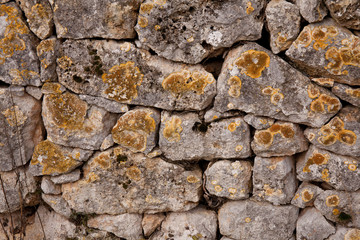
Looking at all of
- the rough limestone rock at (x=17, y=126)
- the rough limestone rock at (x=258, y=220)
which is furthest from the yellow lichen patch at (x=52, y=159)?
the rough limestone rock at (x=258, y=220)

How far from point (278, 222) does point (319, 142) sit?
35.3 inches

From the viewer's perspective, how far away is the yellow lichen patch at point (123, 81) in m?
3.09

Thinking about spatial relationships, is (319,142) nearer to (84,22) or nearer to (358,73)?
(358,73)

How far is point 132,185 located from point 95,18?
5.57 feet

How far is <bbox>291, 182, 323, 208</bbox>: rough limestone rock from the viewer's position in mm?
3025

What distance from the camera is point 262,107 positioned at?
288 centimetres

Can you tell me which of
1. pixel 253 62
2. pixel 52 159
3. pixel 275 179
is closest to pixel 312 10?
pixel 253 62

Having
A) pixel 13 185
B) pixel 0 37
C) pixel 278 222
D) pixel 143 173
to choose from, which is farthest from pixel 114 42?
pixel 278 222

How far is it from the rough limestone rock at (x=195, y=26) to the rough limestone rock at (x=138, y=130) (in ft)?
2.01

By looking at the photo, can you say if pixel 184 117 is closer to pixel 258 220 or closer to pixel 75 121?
pixel 75 121

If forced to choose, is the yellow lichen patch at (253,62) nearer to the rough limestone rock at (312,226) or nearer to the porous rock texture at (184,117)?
the porous rock texture at (184,117)

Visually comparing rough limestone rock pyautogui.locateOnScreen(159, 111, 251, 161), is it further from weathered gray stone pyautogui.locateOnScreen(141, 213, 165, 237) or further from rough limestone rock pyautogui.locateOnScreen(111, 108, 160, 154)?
weathered gray stone pyautogui.locateOnScreen(141, 213, 165, 237)

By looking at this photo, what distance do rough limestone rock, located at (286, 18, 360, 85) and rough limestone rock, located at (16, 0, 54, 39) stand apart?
225 cm

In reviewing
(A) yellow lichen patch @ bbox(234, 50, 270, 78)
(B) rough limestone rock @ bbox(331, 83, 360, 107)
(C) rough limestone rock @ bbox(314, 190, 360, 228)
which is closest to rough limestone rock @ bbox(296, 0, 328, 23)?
(A) yellow lichen patch @ bbox(234, 50, 270, 78)
